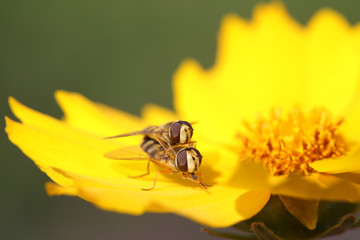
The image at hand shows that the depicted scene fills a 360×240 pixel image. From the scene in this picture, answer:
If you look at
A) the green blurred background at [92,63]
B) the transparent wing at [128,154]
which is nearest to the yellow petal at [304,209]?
the transparent wing at [128,154]

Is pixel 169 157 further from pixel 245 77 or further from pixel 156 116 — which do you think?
pixel 245 77

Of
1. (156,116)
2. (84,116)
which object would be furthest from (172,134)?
(156,116)

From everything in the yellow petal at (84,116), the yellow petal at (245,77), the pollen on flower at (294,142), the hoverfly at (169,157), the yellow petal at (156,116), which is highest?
the yellow petal at (245,77)

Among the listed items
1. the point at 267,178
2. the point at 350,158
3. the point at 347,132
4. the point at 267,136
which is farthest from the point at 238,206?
the point at 347,132

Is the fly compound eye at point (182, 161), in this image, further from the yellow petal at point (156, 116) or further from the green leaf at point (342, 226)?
the yellow petal at point (156, 116)

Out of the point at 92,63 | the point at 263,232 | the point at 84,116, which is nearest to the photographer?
the point at 263,232

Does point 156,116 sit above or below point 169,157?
above

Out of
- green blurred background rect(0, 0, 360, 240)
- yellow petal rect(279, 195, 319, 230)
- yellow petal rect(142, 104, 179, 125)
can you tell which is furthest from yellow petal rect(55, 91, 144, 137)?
green blurred background rect(0, 0, 360, 240)
